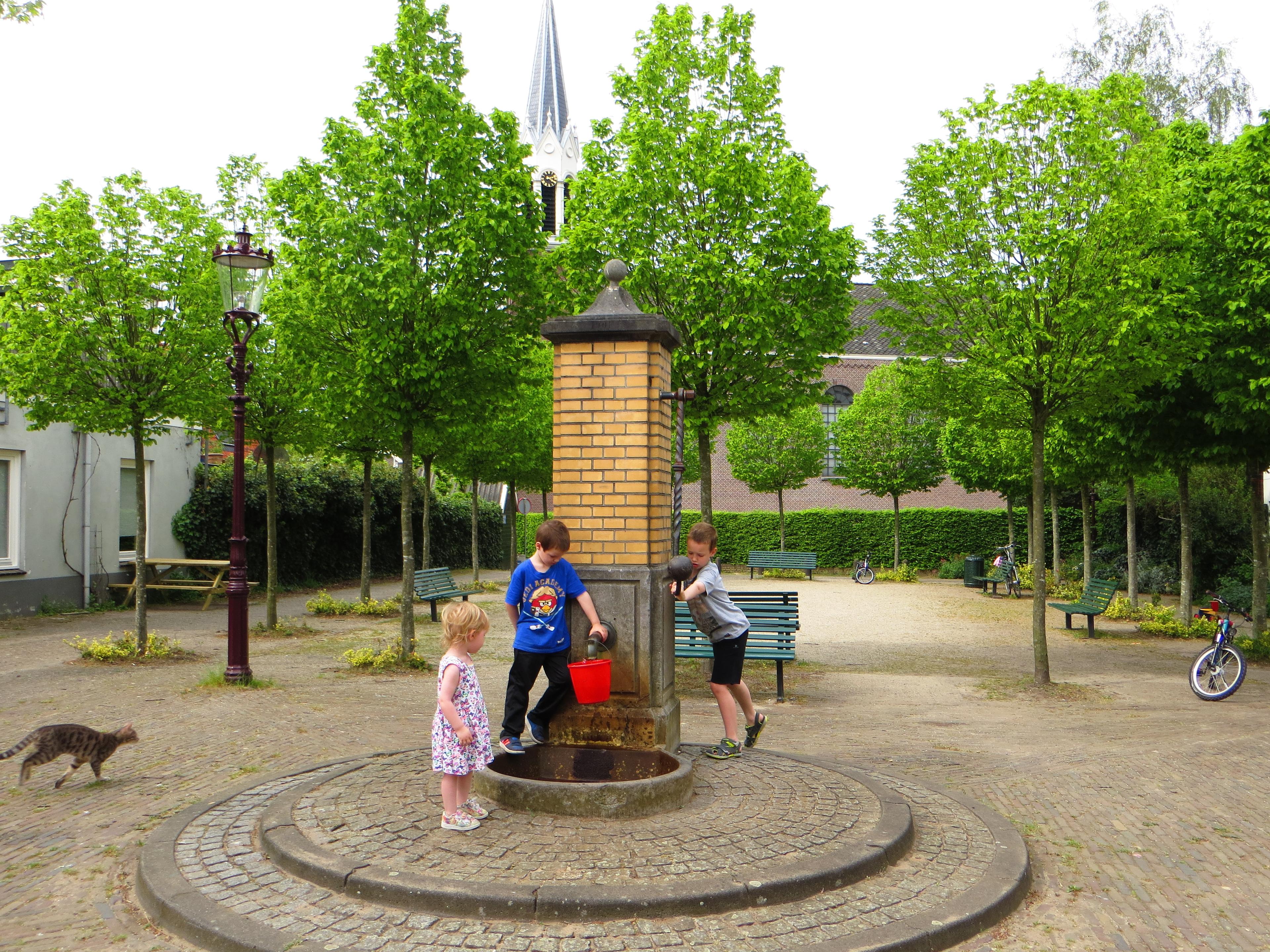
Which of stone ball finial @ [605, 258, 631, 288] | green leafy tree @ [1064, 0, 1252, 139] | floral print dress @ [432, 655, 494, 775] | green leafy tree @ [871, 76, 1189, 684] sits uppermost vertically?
green leafy tree @ [1064, 0, 1252, 139]

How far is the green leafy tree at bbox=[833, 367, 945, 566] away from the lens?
29375 millimetres

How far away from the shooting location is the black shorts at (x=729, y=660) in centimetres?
597

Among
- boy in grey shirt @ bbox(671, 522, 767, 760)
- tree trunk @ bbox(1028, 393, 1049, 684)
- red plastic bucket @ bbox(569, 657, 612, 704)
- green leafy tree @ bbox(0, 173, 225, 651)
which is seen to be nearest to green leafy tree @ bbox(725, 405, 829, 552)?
tree trunk @ bbox(1028, 393, 1049, 684)

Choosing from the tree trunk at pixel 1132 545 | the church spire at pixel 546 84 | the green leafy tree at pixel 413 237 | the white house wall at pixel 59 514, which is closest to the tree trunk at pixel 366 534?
the white house wall at pixel 59 514

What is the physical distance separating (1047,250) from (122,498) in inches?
719

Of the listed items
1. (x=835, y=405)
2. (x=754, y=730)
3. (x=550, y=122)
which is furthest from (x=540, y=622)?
(x=550, y=122)

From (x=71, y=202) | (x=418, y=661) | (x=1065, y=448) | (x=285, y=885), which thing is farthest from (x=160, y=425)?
(x=1065, y=448)

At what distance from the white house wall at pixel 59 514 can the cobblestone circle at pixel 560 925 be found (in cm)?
1241

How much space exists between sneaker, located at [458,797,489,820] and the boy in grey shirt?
1770mm

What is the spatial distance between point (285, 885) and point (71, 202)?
9285 millimetres

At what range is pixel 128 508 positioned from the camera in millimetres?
19312

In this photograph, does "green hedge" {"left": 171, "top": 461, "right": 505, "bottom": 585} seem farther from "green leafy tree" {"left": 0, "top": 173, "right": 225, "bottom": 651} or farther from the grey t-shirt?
the grey t-shirt

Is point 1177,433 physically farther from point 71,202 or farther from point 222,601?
point 222,601

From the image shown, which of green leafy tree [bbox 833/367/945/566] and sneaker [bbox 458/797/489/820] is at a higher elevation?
green leafy tree [bbox 833/367/945/566]
